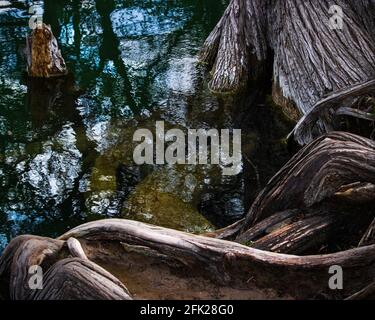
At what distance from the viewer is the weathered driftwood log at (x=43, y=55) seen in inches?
311

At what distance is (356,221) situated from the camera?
398 cm

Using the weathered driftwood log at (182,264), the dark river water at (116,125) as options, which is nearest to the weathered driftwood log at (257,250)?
the weathered driftwood log at (182,264)

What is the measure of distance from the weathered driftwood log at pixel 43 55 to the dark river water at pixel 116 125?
174 millimetres

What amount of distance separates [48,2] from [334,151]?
878 cm

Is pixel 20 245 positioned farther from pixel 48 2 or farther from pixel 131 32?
pixel 48 2

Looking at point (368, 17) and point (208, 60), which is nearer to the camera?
point (368, 17)

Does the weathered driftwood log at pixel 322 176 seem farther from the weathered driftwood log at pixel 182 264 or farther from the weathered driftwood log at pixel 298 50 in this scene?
the weathered driftwood log at pixel 298 50

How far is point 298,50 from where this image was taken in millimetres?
6863

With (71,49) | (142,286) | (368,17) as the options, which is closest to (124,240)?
(142,286)

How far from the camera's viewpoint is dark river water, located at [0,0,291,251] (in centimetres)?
550

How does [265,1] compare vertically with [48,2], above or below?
below

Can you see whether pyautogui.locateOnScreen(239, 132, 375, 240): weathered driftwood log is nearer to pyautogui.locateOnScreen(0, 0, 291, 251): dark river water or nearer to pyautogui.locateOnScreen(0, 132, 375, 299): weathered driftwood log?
pyautogui.locateOnScreen(0, 132, 375, 299): weathered driftwood log

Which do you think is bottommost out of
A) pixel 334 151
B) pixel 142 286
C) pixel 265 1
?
pixel 142 286

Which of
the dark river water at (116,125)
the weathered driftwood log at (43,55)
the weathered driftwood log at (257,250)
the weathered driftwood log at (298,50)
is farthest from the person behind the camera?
the weathered driftwood log at (43,55)
